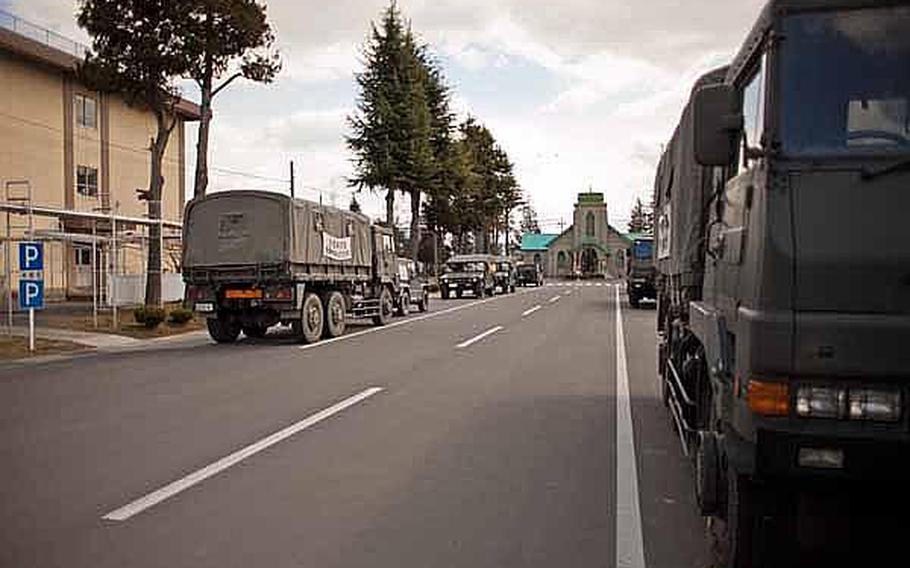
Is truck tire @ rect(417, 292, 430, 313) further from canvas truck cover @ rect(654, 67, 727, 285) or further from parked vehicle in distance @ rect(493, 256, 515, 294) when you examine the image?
canvas truck cover @ rect(654, 67, 727, 285)

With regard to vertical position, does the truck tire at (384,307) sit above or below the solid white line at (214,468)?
above

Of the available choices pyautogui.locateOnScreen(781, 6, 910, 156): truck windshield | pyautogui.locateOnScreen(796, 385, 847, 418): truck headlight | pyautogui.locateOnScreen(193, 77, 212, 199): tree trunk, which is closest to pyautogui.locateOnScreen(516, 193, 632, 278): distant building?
pyautogui.locateOnScreen(193, 77, 212, 199): tree trunk

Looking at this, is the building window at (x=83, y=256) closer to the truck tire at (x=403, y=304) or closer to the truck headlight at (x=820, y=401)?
the truck tire at (x=403, y=304)

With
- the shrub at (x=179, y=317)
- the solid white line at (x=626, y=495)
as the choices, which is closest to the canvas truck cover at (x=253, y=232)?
the shrub at (x=179, y=317)

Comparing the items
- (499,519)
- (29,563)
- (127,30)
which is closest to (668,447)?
(499,519)

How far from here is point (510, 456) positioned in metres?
7.53

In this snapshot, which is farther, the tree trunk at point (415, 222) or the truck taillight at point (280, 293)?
the tree trunk at point (415, 222)

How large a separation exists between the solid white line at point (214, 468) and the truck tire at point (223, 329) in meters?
9.44

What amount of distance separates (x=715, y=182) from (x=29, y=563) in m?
4.98

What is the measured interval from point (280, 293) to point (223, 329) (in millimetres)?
2179

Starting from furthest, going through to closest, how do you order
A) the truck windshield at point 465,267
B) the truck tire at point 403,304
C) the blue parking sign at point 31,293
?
1. the truck windshield at point 465,267
2. the truck tire at point 403,304
3. the blue parking sign at point 31,293

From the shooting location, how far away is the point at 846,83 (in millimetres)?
3809

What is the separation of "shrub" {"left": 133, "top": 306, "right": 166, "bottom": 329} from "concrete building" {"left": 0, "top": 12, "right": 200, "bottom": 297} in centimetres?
890

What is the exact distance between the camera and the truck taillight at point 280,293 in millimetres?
17781
